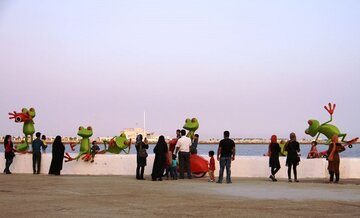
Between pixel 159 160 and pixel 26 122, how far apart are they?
24.7 feet

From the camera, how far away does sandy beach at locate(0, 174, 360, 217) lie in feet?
34.7

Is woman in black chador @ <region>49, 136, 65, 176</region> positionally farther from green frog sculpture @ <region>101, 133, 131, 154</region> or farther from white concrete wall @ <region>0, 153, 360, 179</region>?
green frog sculpture @ <region>101, 133, 131, 154</region>

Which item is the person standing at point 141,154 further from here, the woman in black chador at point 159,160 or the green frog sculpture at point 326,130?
the green frog sculpture at point 326,130

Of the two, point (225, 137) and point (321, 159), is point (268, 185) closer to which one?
point (225, 137)

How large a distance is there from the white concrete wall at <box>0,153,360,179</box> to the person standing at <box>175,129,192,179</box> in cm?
159

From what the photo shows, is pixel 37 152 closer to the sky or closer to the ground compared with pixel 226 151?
closer to the ground

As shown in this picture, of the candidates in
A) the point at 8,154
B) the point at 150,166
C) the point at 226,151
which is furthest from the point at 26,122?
the point at 226,151

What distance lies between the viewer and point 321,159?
68.2ft

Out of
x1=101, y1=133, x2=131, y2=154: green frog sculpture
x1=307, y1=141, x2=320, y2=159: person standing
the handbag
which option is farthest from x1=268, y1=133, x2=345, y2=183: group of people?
x1=101, y1=133, x2=131, y2=154: green frog sculpture

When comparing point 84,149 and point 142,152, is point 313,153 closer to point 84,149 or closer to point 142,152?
point 142,152

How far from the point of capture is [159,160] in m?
19.7

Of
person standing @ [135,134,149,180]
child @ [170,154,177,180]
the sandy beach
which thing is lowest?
the sandy beach

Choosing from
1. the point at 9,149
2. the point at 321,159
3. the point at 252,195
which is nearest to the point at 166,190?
the point at 252,195

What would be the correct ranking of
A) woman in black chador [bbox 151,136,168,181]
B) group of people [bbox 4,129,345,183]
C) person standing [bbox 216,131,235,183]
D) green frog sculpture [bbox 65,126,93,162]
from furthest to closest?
1. green frog sculpture [bbox 65,126,93,162]
2. woman in black chador [bbox 151,136,168,181]
3. group of people [bbox 4,129,345,183]
4. person standing [bbox 216,131,235,183]
